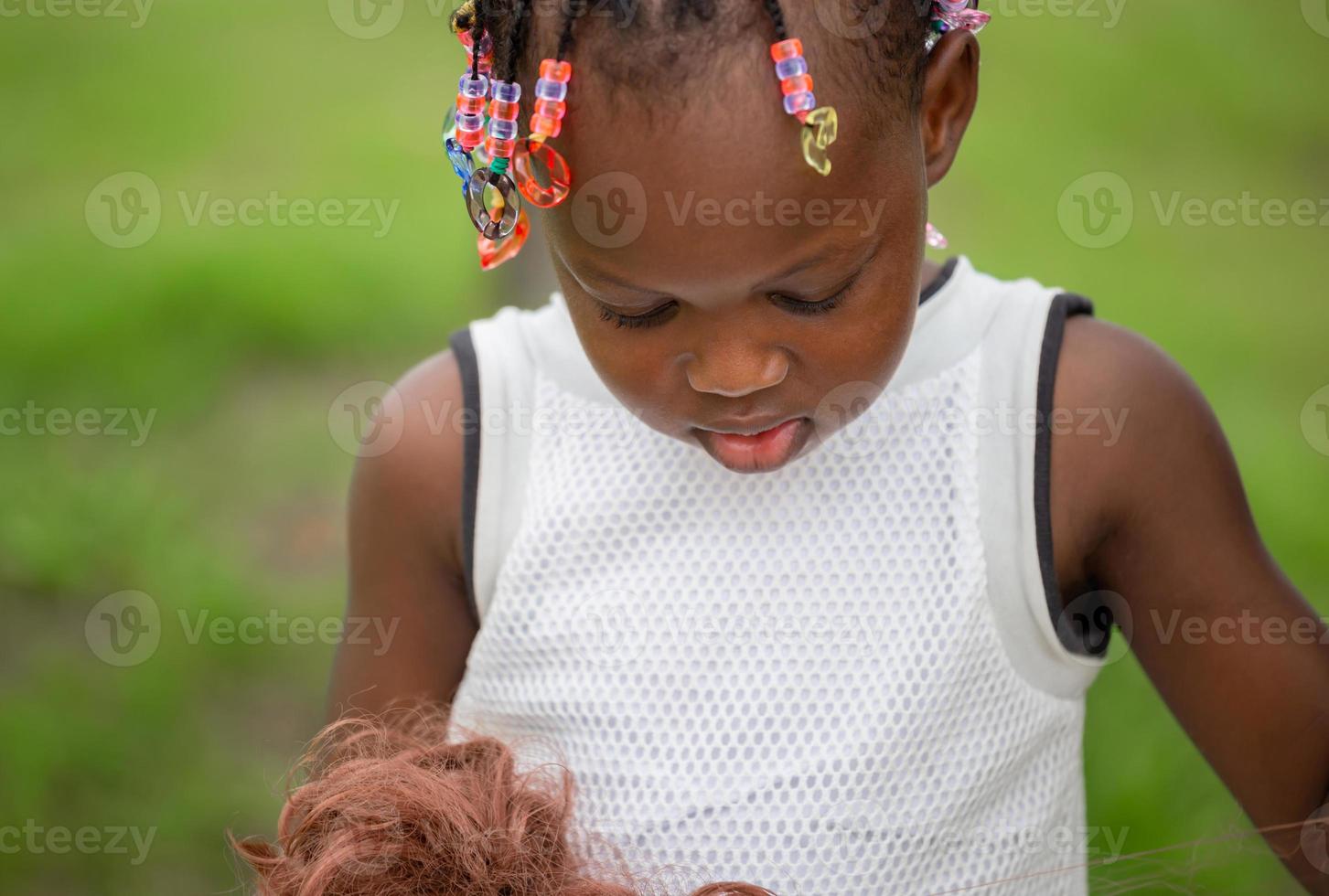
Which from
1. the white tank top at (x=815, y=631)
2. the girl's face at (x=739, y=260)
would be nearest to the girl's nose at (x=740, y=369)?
the girl's face at (x=739, y=260)

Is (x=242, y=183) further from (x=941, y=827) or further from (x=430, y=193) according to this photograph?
(x=941, y=827)

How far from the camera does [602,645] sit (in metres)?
1.61

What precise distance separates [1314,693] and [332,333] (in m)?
2.60

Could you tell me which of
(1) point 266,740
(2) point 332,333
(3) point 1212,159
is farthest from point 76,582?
(3) point 1212,159

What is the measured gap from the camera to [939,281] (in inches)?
64.4

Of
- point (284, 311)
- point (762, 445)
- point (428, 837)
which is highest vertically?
point (284, 311)

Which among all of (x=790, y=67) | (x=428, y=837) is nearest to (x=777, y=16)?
(x=790, y=67)

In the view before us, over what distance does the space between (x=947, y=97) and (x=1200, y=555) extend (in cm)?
58

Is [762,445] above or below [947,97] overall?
below

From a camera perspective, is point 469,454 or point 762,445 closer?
point 762,445

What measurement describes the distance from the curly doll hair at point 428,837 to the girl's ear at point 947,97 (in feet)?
2.47

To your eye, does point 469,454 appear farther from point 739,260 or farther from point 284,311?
point 284,311

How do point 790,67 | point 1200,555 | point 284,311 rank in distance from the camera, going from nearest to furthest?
1. point 790,67
2. point 1200,555
3. point 284,311

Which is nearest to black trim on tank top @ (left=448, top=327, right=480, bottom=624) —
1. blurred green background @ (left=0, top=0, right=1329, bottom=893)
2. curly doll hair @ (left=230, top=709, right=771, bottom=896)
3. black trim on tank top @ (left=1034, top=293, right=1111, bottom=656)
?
curly doll hair @ (left=230, top=709, right=771, bottom=896)
